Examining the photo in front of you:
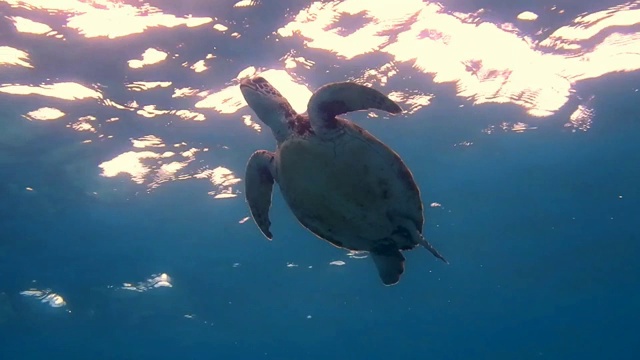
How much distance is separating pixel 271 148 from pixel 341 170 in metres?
8.40

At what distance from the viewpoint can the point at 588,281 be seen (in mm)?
28656

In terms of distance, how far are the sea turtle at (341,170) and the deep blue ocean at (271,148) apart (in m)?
4.66

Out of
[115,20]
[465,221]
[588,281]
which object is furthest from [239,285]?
[588,281]

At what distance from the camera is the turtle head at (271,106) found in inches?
212

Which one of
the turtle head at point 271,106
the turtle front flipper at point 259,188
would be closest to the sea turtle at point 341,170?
the turtle head at point 271,106

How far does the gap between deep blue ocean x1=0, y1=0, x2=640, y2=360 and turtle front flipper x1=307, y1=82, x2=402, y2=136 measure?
192 inches

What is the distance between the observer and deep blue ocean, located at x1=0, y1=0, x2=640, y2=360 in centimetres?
981

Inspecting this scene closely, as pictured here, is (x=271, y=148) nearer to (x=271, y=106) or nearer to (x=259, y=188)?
(x=259, y=188)

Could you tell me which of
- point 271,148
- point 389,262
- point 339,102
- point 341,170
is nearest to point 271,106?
A: point 339,102

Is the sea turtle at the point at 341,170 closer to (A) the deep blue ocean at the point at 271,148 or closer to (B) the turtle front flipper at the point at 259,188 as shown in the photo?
(B) the turtle front flipper at the point at 259,188

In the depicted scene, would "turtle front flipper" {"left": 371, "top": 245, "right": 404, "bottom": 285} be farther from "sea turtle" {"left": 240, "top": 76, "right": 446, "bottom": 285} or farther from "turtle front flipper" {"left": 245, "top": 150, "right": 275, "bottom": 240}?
"turtle front flipper" {"left": 245, "top": 150, "right": 275, "bottom": 240}

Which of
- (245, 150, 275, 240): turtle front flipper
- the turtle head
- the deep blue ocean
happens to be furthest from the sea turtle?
the deep blue ocean

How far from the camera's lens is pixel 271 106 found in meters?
5.39

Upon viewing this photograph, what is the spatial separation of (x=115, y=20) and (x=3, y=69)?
8.89ft
